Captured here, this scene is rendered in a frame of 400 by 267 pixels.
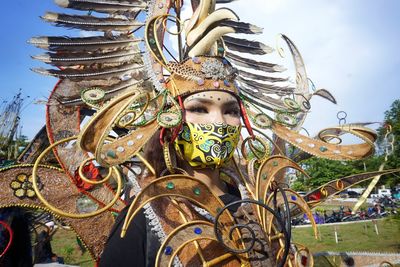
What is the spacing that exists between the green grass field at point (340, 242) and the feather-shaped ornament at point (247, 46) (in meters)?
5.49

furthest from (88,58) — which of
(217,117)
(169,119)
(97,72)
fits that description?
(217,117)

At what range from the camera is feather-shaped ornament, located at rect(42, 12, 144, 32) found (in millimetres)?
2492

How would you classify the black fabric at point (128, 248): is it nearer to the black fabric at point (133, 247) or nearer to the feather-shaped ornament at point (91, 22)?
the black fabric at point (133, 247)

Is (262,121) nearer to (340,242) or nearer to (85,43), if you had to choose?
(85,43)

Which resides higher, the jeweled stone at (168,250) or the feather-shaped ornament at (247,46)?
the feather-shaped ornament at (247,46)

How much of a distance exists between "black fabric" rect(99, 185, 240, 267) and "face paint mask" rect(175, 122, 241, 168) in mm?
484

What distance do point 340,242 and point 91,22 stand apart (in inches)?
484

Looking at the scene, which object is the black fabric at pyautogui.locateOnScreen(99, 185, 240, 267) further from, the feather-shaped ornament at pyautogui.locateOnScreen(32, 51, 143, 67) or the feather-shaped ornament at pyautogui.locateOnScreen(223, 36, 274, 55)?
the feather-shaped ornament at pyautogui.locateOnScreen(223, 36, 274, 55)

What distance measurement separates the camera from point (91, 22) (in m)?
2.56

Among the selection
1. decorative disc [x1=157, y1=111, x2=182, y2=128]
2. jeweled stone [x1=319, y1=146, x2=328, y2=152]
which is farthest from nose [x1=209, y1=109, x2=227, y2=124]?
jeweled stone [x1=319, y1=146, x2=328, y2=152]

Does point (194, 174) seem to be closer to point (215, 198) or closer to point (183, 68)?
point (215, 198)

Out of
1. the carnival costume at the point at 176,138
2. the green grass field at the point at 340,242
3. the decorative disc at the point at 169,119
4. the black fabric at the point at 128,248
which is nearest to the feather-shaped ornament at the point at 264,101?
the carnival costume at the point at 176,138

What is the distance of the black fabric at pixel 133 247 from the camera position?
68.6 inches

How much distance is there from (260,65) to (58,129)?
1886 mm
